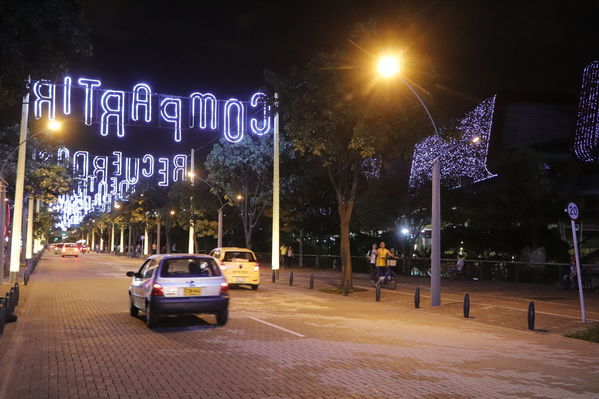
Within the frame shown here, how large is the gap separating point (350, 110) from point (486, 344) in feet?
36.2

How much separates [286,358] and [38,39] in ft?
20.0

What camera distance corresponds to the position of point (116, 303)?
60.1 feet

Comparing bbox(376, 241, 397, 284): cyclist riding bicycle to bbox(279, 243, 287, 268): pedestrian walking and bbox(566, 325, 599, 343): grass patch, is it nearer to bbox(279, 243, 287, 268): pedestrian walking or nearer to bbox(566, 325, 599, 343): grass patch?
bbox(566, 325, 599, 343): grass patch

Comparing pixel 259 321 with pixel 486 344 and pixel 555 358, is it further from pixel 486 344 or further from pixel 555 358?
pixel 555 358

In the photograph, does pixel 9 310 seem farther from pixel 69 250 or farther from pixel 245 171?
pixel 69 250

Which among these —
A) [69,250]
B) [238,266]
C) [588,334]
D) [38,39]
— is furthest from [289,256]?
[38,39]

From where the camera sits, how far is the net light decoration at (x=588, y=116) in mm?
36312

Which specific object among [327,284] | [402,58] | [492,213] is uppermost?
[402,58]

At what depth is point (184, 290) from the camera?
12.9m

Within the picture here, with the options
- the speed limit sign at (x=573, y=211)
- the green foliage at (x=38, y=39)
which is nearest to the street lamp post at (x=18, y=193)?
the green foliage at (x=38, y=39)

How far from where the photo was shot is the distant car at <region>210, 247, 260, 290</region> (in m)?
23.5

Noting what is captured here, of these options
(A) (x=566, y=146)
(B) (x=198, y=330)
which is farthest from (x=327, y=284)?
(A) (x=566, y=146)

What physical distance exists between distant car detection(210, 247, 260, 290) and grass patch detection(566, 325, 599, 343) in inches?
517

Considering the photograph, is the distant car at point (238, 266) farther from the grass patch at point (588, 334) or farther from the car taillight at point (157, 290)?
the grass patch at point (588, 334)
